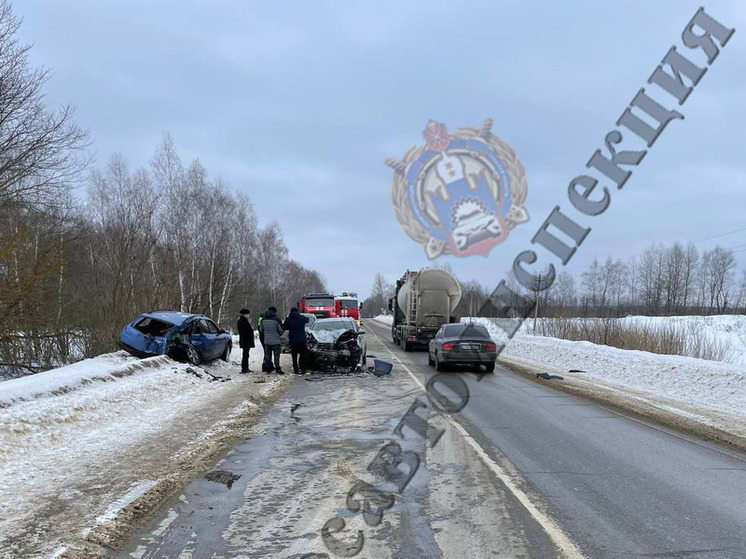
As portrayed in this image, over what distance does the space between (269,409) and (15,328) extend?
10.4 meters

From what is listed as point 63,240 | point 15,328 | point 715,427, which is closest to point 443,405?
point 715,427

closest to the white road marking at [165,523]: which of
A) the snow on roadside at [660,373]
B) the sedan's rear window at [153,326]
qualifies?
the snow on roadside at [660,373]

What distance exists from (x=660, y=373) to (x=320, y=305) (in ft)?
86.7

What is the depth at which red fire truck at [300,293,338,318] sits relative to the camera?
125 ft

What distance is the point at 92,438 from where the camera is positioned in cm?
754

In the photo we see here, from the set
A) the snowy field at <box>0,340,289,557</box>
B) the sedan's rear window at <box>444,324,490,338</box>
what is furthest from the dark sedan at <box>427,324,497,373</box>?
the snowy field at <box>0,340,289,557</box>

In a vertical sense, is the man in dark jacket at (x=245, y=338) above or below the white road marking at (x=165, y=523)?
above

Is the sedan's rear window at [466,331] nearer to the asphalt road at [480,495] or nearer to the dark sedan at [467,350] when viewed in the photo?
the dark sedan at [467,350]

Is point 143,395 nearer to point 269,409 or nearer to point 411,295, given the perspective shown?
point 269,409

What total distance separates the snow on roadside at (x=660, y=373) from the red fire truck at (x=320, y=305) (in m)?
17.5

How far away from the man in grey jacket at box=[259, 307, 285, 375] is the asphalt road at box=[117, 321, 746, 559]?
698 centimetres

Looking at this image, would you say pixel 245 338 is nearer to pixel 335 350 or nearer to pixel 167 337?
pixel 167 337

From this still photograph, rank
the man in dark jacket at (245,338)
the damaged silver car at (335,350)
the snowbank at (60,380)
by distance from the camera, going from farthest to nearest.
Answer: the damaged silver car at (335,350), the man in dark jacket at (245,338), the snowbank at (60,380)

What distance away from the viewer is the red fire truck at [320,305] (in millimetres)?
38094
